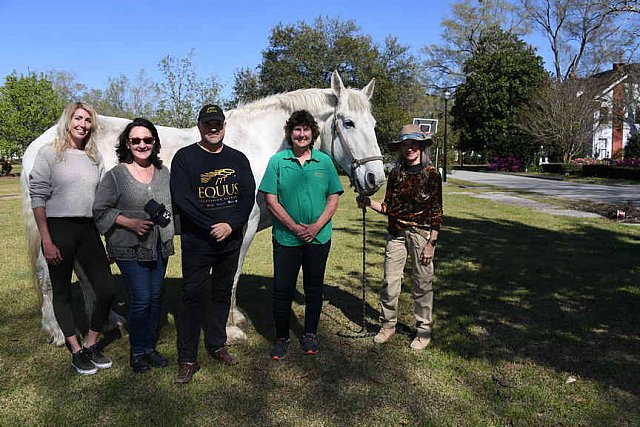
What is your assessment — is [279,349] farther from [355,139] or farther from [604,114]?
[604,114]

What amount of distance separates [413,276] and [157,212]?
235 centimetres

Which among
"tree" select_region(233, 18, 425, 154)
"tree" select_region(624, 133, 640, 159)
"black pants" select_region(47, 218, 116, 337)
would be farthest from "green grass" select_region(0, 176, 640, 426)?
"tree" select_region(624, 133, 640, 159)

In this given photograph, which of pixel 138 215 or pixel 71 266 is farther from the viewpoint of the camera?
pixel 71 266

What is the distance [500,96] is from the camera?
158ft

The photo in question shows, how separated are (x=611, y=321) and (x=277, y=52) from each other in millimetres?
33589

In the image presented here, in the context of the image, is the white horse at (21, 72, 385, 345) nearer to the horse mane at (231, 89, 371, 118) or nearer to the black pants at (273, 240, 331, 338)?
the horse mane at (231, 89, 371, 118)

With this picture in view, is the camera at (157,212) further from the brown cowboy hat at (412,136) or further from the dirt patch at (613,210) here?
the dirt patch at (613,210)

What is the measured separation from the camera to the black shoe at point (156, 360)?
154 inches

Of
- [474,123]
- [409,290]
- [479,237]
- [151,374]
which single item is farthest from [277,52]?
[151,374]

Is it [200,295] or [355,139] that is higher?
[355,139]

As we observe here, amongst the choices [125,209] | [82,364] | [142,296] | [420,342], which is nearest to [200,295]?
[142,296]

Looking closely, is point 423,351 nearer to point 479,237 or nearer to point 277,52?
point 479,237

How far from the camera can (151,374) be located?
380 cm

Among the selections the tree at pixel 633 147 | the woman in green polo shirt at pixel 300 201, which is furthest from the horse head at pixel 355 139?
the tree at pixel 633 147
